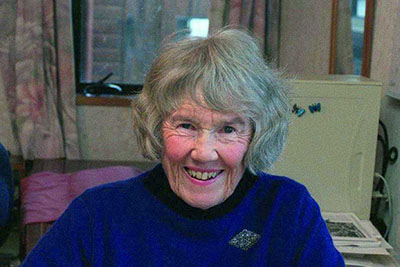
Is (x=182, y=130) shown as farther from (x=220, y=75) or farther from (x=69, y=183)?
(x=69, y=183)

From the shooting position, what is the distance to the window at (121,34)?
11.5 feet

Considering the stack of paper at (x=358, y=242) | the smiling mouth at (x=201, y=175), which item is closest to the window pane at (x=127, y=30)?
the stack of paper at (x=358, y=242)

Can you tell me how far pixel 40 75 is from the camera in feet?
10.9

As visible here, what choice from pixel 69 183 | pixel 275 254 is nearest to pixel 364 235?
pixel 275 254

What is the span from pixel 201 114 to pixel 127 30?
2471mm

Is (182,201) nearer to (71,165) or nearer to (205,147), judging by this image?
(205,147)

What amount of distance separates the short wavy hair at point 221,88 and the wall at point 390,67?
47.7 inches

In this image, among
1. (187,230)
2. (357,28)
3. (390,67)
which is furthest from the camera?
(357,28)

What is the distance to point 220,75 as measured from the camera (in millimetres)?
1172

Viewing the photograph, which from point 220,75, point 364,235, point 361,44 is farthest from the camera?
point 361,44

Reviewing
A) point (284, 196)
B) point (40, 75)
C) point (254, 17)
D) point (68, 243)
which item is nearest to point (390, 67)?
point (254, 17)

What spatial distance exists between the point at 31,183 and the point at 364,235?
59.4 inches

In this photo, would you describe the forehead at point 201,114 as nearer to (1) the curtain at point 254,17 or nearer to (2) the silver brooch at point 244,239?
(2) the silver brooch at point 244,239

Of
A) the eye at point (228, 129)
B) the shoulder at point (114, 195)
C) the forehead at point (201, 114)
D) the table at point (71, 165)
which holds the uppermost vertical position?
the forehead at point (201, 114)
